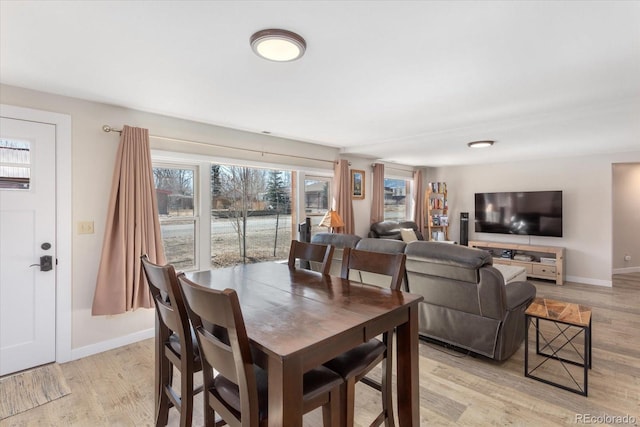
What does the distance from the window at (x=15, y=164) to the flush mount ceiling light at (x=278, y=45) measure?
225 cm

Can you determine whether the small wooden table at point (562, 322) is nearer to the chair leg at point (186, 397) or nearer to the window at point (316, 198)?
the chair leg at point (186, 397)

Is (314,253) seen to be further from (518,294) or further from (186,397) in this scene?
(518,294)

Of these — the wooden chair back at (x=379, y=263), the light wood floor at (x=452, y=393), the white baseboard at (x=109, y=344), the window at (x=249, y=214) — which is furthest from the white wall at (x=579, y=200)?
the white baseboard at (x=109, y=344)

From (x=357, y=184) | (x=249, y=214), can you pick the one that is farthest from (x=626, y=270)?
(x=249, y=214)

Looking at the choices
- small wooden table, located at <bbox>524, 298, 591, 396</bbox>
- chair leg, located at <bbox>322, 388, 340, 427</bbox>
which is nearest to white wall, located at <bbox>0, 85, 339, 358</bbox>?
chair leg, located at <bbox>322, 388, 340, 427</bbox>

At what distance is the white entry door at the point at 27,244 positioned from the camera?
Result: 8.32 feet

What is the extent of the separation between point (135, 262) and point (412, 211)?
5.74 metres

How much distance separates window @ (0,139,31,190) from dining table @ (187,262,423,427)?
1.76 meters

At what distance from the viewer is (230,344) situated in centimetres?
116

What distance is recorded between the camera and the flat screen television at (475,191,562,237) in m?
5.72

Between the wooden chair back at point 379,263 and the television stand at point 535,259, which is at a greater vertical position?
the wooden chair back at point 379,263

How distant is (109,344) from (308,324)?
8.93 feet

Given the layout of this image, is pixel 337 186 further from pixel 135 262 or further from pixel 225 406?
pixel 225 406

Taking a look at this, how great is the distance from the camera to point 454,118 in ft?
11.2
